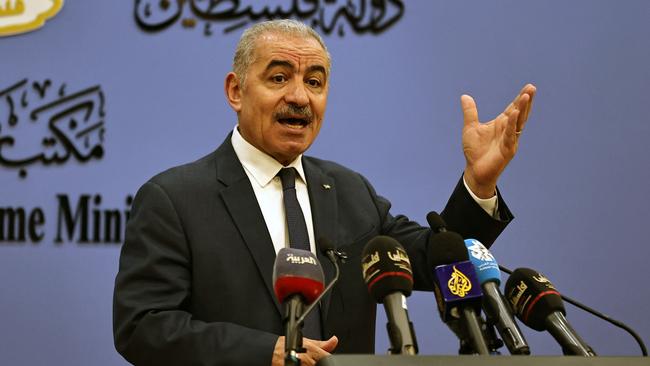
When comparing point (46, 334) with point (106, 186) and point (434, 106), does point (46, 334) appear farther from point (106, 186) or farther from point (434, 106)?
point (434, 106)

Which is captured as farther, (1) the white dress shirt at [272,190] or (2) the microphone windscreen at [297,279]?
(1) the white dress shirt at [272,190]

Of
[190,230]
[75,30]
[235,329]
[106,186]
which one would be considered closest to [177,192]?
[190,230]

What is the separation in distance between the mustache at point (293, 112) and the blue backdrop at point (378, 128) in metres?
1.47

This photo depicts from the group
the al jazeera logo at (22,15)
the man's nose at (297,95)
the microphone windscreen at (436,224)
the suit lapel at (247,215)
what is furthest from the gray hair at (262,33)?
the al jazeera logo at (22,15)

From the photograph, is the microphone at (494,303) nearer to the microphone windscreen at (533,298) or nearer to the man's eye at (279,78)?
the microphone windscreen at (533,298)

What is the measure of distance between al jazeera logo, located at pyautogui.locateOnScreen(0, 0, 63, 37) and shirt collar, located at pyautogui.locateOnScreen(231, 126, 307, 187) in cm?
181

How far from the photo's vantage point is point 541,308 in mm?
1601

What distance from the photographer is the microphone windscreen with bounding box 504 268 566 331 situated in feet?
5.23

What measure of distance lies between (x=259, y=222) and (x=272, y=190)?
15cm

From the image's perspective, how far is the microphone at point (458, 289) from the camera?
4.72ft

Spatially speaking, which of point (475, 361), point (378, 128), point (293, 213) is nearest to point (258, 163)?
point (293, 213)

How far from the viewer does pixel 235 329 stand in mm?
1915

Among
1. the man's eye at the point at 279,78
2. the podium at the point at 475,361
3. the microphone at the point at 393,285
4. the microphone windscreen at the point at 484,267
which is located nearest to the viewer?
the podium at the point at 475,361

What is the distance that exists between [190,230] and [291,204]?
287mm
